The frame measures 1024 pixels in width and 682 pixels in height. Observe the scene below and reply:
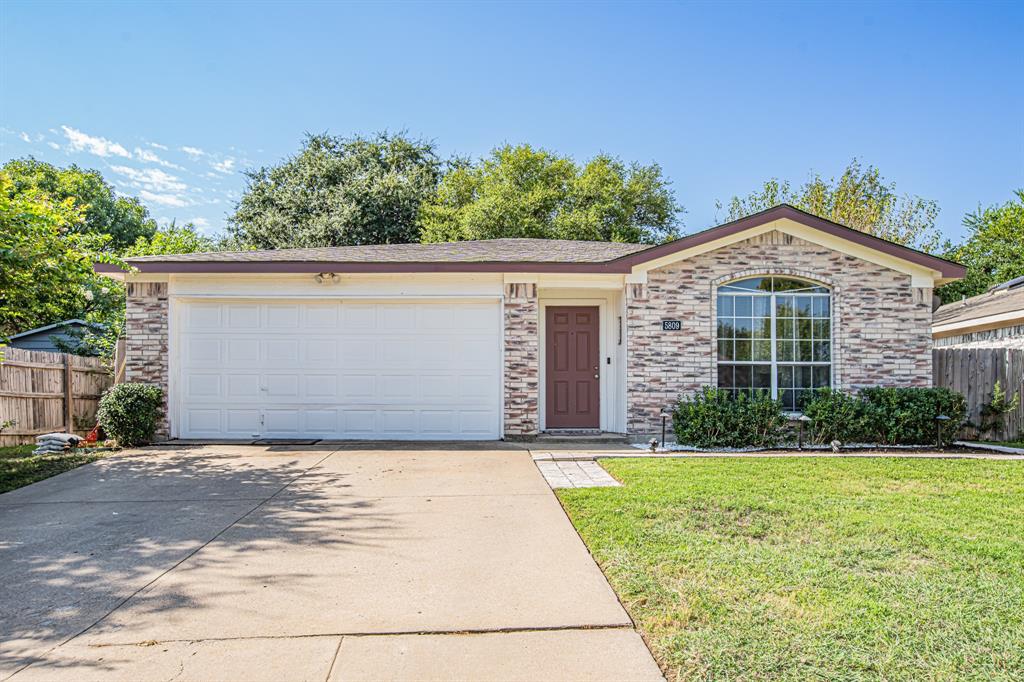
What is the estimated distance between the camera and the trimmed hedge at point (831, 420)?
30.7 feet

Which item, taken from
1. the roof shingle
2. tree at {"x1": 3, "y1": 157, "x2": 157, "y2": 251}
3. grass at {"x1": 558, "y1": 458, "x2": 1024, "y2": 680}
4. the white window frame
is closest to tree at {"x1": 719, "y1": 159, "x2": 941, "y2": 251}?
the roof shingle

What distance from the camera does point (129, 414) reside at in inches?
373

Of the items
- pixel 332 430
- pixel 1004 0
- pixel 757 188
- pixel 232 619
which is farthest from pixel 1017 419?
pixel 757 188

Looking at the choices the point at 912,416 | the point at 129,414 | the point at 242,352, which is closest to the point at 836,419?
the point at 912,416

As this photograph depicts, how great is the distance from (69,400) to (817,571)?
484 inches

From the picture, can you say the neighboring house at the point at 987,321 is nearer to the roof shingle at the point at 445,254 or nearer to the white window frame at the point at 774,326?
the white window frame at the point at 774,326

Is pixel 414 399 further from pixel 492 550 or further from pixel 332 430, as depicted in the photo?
pixel 492 550

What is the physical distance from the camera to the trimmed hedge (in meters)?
9.36

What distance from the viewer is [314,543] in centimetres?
488

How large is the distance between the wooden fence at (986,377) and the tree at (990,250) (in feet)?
54.4

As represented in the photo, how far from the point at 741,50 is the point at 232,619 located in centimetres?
1592

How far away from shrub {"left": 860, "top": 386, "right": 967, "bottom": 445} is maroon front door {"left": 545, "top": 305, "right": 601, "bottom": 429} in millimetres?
4321

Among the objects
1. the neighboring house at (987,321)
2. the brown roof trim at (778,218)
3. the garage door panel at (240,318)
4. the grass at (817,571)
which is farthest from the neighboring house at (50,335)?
the neighboring house at (987,321)

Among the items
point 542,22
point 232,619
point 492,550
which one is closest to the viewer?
point 232,619
